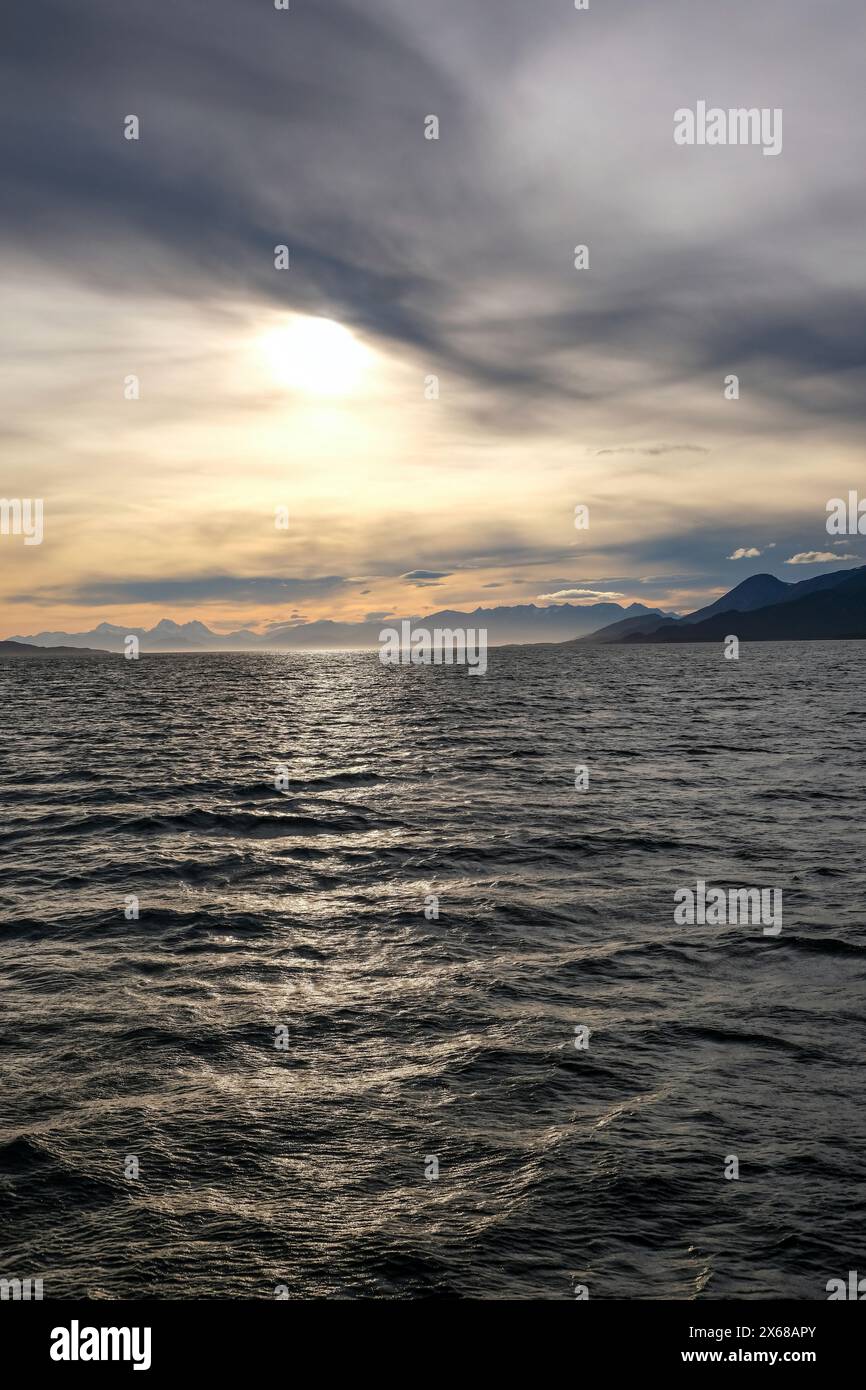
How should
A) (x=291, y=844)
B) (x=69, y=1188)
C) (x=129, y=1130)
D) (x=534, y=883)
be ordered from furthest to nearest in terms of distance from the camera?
(x=291, y=844) < (x=534, y=883) < (x=129, y=1130) < (x=69, y=1188)

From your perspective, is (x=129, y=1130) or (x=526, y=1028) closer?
(x=129, y=1130)

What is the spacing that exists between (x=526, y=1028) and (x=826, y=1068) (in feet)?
12.7

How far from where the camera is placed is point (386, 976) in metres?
14.6

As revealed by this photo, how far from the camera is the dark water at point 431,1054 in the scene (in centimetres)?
783

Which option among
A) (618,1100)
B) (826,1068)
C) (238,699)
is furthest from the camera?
(238,699)

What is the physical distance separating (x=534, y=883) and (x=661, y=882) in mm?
2922

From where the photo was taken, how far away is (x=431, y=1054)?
38.0 ft

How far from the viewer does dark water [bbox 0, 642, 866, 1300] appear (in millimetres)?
7828

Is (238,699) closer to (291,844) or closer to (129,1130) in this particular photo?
(291,844)
